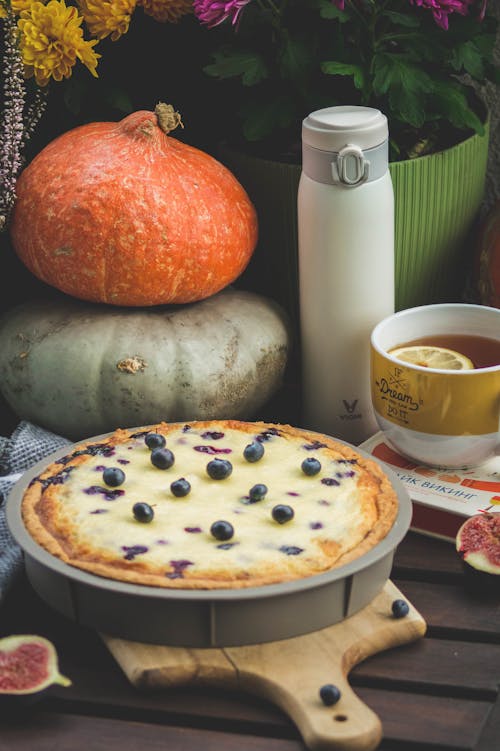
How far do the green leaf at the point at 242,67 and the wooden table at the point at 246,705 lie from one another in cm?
90

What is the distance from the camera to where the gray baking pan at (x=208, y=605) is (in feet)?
3.74

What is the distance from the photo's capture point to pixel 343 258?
5.31 feet

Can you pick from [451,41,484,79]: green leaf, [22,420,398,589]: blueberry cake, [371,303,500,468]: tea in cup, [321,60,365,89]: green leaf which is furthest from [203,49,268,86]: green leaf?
[22,420,398,589]: blueberry cake

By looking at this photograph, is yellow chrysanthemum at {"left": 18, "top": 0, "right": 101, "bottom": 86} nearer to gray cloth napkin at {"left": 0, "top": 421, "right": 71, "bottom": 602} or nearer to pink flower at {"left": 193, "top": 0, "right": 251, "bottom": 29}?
pink flower at {"left": 193, "top": 0, "right": 251, "bottom": 29}

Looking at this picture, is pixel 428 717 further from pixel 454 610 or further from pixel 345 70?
pixel 345 70

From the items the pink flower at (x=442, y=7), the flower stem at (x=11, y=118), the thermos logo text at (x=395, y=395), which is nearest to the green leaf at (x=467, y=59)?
the pink flower at (x=442, y=7)

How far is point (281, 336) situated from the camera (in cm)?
174

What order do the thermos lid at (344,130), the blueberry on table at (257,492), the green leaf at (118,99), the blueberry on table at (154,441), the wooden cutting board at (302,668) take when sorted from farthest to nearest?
the green leaf at (118,99)
the thermos lid at (344,130)
the blueberry on table at (154,441)
the blueberry on table at (257,492)
the wooden cutting board at (302,668)

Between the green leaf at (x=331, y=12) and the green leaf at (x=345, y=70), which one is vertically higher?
the green leaf at (x=331, y=12)

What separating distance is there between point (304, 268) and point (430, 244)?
0.31m

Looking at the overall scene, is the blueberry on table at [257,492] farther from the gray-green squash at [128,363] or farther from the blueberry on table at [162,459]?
the gray-green squash at [128,363]

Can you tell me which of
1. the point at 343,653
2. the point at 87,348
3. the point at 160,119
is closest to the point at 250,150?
the point at 160,119

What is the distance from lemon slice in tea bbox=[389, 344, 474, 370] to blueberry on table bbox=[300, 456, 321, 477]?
10.0 inches

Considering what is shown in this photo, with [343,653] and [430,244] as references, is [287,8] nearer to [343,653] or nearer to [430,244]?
[430,244]
